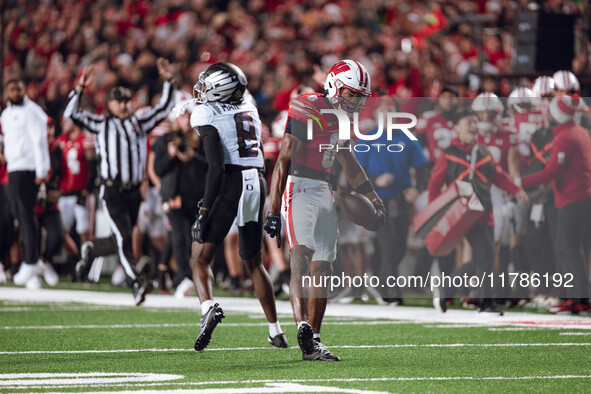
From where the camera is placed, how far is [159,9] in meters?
24.0

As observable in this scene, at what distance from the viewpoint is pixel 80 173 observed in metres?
15.9

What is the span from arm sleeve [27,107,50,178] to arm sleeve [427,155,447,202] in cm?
521

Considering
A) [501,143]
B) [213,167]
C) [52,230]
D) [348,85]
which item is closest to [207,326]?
[213,167]

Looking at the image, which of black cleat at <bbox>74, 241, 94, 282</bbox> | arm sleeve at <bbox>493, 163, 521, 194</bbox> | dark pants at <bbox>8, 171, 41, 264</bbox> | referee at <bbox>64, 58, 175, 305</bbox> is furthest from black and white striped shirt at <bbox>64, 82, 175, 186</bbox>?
arm sleeve at <bbox>493, 163, 521, 194</bbox>

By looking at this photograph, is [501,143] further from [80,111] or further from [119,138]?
[80,111]

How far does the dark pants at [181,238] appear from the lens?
13414mm

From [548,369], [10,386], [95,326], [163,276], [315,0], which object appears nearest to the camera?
[10,386]

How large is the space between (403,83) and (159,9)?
8374 mm

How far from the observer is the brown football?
318 inches

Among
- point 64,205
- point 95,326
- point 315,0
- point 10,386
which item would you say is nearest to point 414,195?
point 95,326

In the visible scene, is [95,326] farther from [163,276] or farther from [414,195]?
[163,276]

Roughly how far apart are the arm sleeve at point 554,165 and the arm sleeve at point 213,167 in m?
3.75

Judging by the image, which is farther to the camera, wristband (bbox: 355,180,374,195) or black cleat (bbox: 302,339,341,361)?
wristband (bbox: 355,180,374,195)

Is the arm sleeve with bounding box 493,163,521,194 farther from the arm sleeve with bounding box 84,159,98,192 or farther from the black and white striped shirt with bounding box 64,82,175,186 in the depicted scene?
the arm sleeve with bounding box 84,159,98,192
